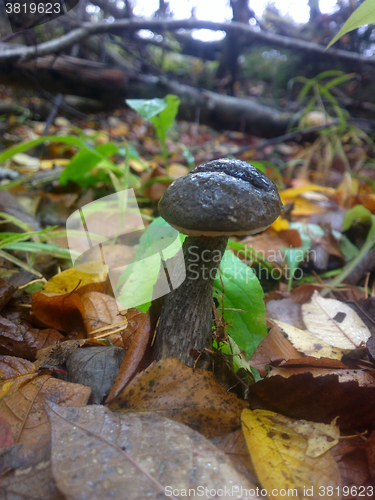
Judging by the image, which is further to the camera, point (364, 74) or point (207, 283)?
point (364, 74)

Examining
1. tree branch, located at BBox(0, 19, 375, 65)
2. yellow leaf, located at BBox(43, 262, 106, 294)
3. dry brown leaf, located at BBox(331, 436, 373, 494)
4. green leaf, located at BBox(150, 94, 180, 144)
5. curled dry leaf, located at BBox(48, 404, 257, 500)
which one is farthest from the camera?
tree branch, located at BBox(0, 19, 375, 65)

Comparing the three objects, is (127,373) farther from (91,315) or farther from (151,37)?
(151,37)

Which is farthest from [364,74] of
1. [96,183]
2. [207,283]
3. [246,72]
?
[207,283]

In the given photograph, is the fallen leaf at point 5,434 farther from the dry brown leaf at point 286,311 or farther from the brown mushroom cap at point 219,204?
the dry brown leaf at point 286,311

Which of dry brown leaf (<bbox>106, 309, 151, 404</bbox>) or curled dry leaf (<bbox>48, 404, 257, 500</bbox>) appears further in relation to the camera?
dry brown leaf (<bbox>106, 309, 151, 404</bbox>)

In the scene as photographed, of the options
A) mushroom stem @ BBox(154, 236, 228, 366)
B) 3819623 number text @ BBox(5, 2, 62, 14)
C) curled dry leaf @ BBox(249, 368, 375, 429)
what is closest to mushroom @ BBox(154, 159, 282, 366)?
mushroom stem @ BBox(154, 236, 228, 366)
